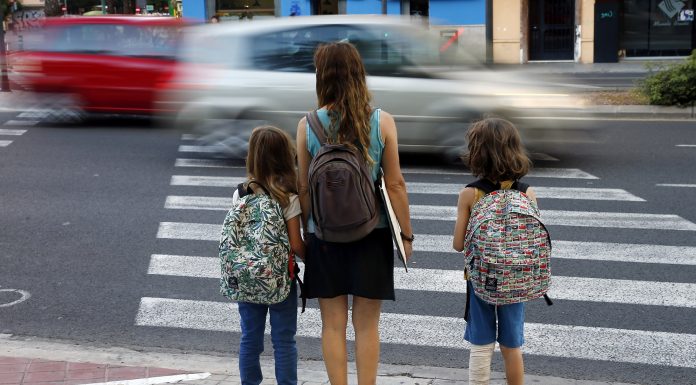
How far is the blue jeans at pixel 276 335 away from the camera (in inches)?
178

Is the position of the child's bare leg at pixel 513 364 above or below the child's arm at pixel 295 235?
below

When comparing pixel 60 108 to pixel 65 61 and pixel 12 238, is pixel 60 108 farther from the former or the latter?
pixel 12 238

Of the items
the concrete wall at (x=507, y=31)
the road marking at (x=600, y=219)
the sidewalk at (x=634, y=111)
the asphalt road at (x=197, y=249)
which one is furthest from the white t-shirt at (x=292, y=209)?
the concrete wall at (x=507, y=31)

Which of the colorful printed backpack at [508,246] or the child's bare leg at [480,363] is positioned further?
the child's bare leg at [480,363]

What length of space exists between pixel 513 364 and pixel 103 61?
12.3m

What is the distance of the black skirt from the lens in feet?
13.8

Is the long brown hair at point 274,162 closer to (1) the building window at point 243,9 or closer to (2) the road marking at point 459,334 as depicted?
(2) the road marking at point 459,334

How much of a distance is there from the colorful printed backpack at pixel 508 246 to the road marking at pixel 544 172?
7197 millimetres

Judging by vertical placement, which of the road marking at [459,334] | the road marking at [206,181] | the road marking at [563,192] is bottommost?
the road marking at [459,334]

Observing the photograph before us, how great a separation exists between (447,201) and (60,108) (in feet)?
28.1

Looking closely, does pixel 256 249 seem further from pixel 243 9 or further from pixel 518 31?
pixel 243 9

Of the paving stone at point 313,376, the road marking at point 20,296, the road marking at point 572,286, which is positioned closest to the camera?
the paving stone at point 313,376

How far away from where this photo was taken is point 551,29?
106 ft

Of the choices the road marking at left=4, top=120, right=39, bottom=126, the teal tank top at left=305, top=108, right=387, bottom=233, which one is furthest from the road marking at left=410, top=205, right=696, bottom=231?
the road marking at left=4, top=120, right=39, bottom=126
